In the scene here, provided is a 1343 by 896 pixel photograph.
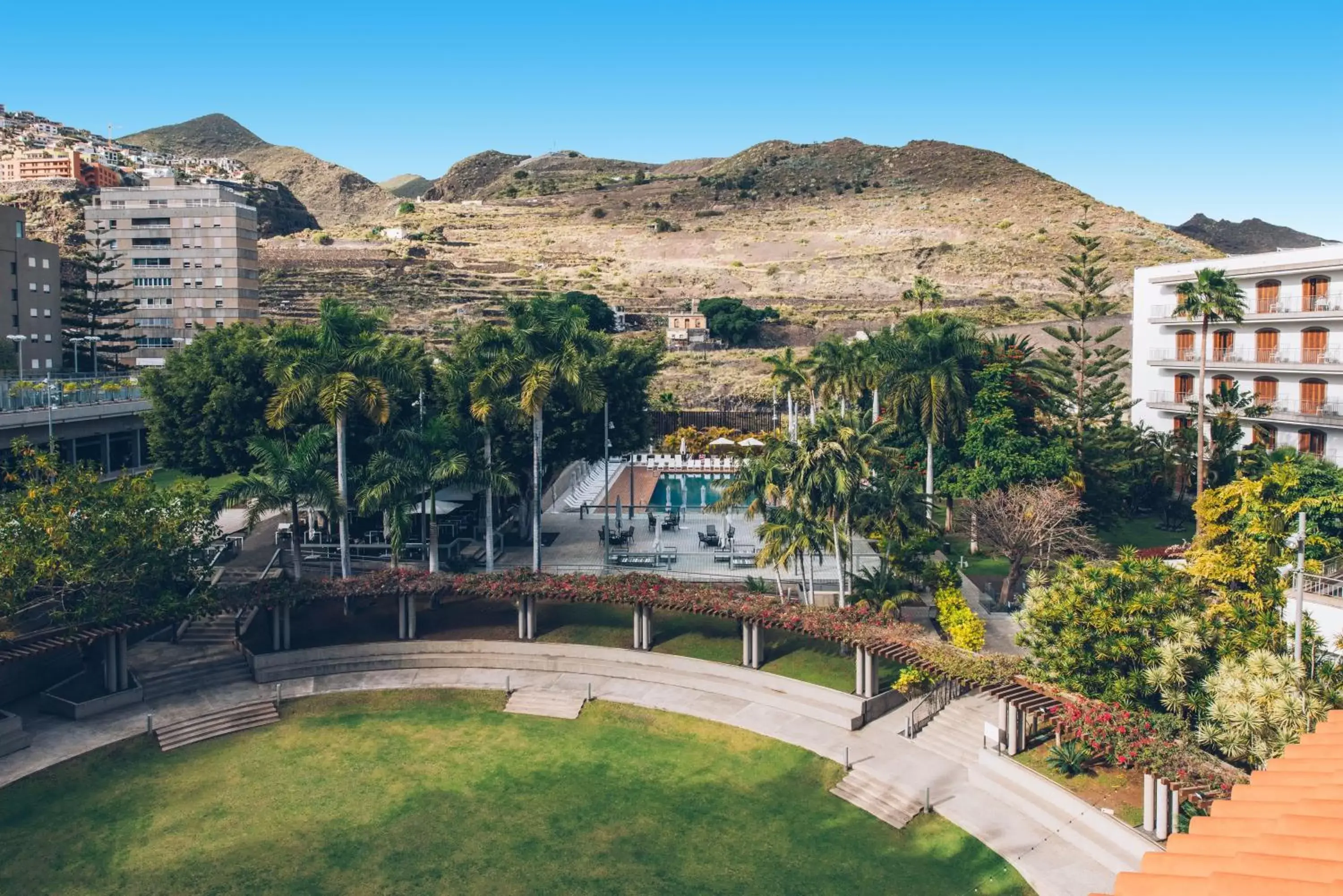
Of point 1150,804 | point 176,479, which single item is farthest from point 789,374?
point 1150,804

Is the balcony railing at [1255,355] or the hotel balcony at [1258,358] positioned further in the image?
the balcony railing at [1255,355]

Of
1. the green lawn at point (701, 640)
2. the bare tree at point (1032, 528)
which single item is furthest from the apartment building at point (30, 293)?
the bare tree at point (1032, 528)

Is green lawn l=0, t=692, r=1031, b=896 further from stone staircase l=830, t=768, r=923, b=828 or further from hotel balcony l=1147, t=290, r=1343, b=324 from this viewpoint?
hotel balcony l=1147, t=290, r=1343, b=324

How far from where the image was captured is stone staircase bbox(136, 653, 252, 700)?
30.0m

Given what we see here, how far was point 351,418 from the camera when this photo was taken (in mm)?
39219

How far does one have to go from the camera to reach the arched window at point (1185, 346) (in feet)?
165

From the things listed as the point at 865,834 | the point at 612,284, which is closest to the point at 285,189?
the point at 612,284

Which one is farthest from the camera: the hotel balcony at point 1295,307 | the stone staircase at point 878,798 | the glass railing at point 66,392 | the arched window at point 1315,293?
the arched window at point 1315,293

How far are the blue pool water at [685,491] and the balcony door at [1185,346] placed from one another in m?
23.8

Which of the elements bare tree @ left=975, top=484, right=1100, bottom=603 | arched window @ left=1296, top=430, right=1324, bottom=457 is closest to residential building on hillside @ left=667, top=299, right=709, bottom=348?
arched window @ left=1296, top=430, right=1324, bottom=457

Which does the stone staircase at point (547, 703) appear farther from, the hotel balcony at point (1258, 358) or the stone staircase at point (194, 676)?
the hotel balcony at point (1258, 358)

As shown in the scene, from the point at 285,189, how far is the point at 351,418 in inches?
6219

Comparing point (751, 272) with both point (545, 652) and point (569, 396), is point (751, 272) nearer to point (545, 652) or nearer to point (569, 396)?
point (569, 396)

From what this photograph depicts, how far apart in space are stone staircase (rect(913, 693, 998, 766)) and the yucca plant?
7.45 feet
